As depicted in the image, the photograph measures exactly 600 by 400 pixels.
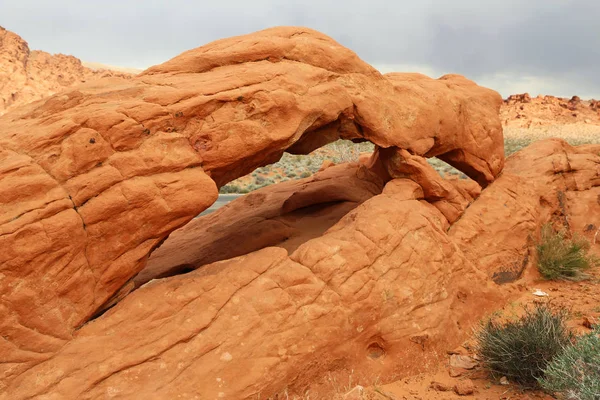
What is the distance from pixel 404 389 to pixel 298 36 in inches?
200

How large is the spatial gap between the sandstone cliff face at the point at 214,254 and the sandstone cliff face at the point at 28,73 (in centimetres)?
4508

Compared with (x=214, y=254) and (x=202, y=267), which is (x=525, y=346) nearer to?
(x=202, y=267)

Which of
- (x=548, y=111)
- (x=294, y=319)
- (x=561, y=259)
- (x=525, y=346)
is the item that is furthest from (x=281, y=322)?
(x=548, y=111)

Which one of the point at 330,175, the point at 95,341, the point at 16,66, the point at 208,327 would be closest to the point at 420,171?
the point at 330,175

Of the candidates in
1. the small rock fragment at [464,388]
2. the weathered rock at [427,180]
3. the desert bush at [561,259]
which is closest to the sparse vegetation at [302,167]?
the desert bush at [561,259]

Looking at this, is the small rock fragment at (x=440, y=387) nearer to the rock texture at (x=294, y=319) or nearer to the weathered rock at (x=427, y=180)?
the rock texture at (x=294, y=319)

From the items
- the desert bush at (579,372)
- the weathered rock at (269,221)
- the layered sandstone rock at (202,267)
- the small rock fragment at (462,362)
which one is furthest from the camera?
the weathered rock at (269,221)

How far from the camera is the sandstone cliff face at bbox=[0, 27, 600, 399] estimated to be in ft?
15.4

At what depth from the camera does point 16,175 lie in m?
4.68

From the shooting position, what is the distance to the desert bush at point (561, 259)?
871cm

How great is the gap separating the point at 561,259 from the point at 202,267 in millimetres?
6452

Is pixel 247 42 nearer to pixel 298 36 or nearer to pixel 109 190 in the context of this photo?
pixel 298 36

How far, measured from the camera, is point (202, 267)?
19.6 feet

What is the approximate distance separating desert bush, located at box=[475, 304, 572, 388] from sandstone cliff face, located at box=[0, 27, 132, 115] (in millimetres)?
48026
